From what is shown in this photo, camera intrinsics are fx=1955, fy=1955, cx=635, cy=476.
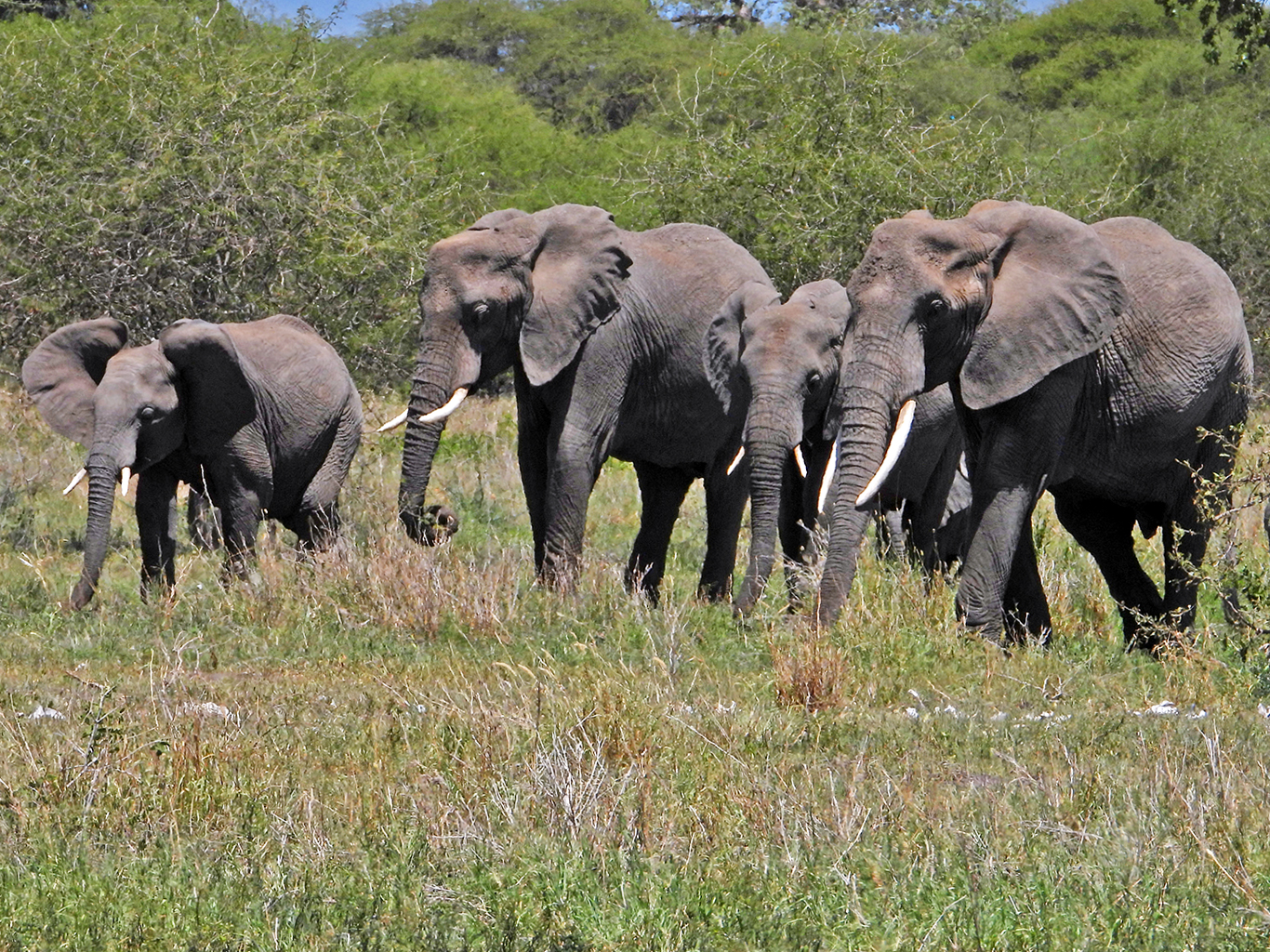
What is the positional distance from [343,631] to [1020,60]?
39597 mm

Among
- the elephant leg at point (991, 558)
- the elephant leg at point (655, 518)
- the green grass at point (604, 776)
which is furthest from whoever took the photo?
the elephant leg at point (655, 518)

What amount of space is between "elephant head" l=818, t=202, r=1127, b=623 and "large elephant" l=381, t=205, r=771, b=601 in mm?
1979

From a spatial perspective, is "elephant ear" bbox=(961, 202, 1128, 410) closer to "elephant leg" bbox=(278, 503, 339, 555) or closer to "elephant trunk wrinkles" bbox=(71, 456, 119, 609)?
"elephant trunk wrinkles" bbox=(71, 456, 119, 609)

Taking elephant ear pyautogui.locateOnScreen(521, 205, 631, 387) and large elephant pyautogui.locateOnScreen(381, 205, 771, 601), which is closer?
large elephant pyautogui.locateOnScreen(381, 205, 771, 601)

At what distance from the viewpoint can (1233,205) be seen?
24.8m

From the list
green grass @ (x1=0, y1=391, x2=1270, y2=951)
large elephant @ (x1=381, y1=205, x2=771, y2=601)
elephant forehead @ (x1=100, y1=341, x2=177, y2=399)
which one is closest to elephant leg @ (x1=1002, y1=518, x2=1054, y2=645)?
green grass @ (x1=0, y1=391, x2=1270, y2=951)

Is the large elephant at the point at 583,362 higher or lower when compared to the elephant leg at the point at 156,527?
higher

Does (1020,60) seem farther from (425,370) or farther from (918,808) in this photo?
(918,808)

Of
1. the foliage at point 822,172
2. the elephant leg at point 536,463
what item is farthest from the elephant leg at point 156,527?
the foliage at point 822,172

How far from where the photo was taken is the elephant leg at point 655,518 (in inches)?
438

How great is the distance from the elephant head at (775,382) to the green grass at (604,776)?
0.51 metres

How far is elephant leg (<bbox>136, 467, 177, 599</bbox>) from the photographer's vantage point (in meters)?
10.6

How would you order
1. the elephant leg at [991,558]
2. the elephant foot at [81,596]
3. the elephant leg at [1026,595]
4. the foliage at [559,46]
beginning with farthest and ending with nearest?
the foliage at [559,46] < the elephant foot at [81,596] < the elephant leg at [1026,595] < the elephant leg at [991,558]

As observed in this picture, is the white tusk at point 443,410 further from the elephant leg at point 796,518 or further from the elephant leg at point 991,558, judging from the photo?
the elephant leg at point 991,558
